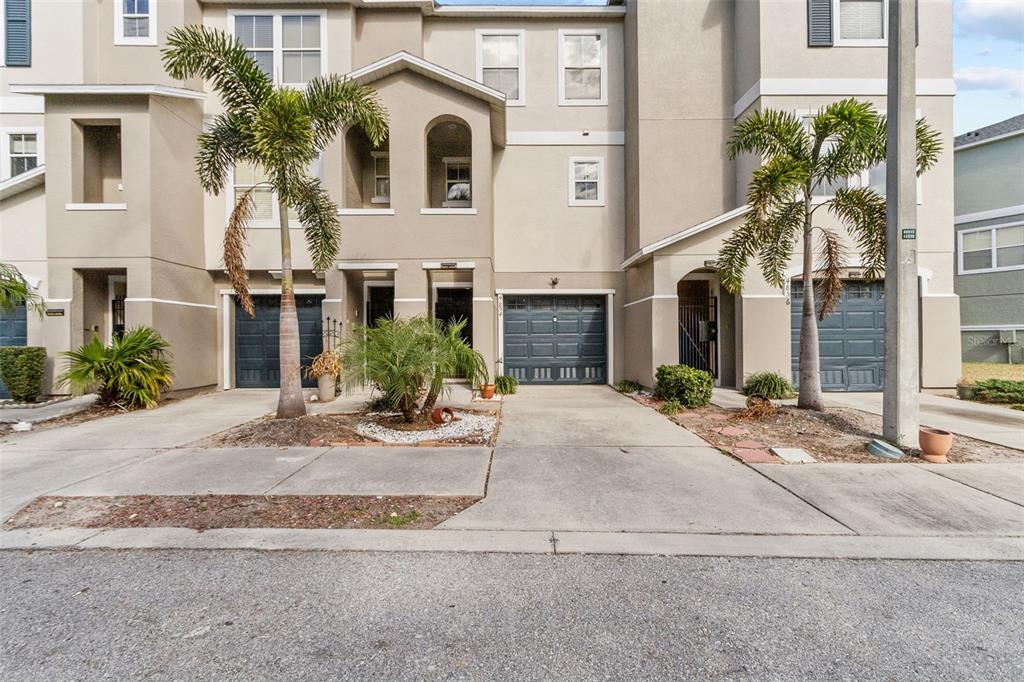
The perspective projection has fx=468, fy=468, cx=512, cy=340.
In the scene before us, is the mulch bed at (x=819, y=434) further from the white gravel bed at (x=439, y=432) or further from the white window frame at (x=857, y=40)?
the white window frame at (x=857, y=40)

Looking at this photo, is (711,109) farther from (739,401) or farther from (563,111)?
(739,401)

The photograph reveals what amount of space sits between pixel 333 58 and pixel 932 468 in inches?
600

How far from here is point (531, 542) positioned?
12.8 feet

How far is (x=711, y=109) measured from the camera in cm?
1310

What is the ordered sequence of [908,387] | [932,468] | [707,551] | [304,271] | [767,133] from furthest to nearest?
[304,271], [767,133], [908,387], [932,468], [707,551]

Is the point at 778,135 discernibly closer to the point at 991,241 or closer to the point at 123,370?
the point at 123,370

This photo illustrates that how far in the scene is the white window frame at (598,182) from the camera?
13836 millimetres

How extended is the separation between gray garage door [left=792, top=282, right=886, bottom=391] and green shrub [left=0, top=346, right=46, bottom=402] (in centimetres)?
1766

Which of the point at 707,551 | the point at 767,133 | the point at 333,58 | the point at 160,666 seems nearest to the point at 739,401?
the point at 767,133

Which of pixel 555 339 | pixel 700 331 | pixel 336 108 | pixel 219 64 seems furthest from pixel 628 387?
pixel 219 64

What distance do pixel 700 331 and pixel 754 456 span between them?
23.9 ft

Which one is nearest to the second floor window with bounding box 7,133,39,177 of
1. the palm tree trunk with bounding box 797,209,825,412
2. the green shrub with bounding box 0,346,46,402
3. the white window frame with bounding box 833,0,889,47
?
the green shrub with bounding box 0,346,46,402

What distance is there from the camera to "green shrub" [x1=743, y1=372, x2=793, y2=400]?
33.6 ft

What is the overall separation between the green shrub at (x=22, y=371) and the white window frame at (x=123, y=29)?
323 inches
